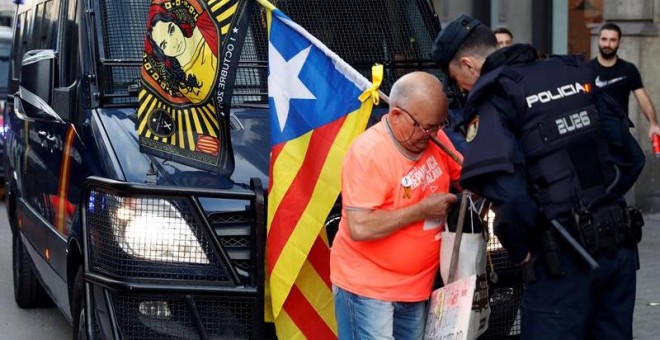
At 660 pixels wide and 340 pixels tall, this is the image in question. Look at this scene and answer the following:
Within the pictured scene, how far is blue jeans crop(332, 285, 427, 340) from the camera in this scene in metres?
4.92

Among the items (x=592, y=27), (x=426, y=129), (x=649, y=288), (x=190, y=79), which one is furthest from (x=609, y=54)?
(x=426, y=129)

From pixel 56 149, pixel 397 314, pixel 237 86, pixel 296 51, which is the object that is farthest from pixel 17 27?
pixel 397 314

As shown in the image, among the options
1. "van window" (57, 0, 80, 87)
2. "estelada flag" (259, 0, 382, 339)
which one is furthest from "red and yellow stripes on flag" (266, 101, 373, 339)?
"van window" (57, 0, 80, 87)

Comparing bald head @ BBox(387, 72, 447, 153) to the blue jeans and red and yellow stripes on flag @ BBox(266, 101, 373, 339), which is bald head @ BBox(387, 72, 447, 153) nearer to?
red and yellow stripes on flag @ BBox(266, 101, 373, 339)

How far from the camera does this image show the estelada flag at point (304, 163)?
546cm

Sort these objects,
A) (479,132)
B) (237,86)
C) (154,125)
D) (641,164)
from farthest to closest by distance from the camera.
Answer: (237,86)
(154,125)
(641,164)
(479,132)

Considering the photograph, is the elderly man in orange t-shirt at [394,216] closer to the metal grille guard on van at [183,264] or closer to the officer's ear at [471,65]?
the officer's ear at [471,65]

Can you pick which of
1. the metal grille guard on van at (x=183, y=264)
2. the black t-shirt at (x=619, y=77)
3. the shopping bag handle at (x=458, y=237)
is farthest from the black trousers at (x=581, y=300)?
the black t-shirt at (x=619, y=77)

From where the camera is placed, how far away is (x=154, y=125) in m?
6.08

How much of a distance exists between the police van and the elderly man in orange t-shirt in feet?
2.42

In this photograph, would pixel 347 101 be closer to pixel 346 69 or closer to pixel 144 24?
pixel 346 69

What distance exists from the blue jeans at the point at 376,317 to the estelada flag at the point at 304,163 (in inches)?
19.6

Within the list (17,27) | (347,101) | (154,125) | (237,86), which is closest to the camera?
(347,101)

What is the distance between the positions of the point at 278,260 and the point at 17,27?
226 inches
